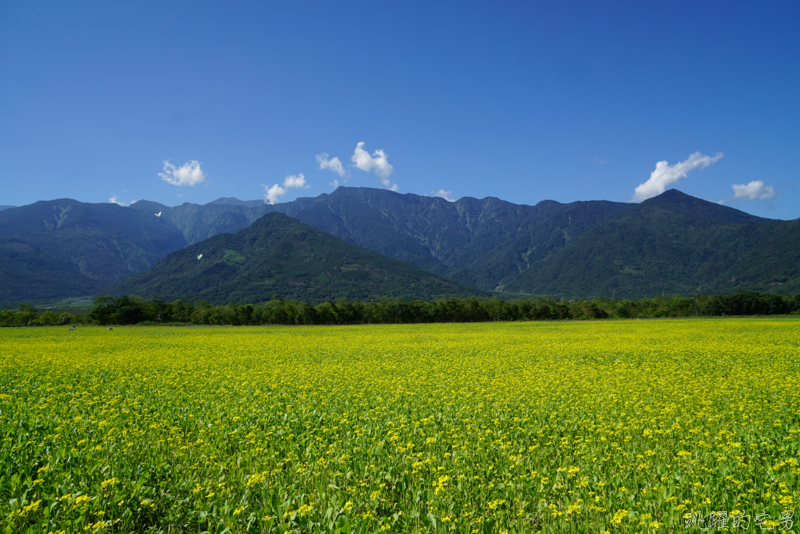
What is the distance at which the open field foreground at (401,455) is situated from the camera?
18.1 ft

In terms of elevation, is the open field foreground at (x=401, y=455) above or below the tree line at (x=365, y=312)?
above

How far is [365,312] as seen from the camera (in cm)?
9619

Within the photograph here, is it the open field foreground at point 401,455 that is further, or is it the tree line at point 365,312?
the tree line at point 365,312

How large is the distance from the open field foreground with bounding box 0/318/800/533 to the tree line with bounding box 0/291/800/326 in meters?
78.0

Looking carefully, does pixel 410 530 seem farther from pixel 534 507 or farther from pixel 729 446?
pixel 729 446

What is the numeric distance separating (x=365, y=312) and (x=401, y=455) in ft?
292

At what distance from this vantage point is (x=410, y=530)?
548 cm

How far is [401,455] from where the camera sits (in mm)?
7949

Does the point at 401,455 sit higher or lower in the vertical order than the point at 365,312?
higher

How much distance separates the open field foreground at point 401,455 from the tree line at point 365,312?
7798 cm

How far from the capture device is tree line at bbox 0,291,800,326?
3339 inches

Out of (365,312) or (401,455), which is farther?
(365,312)

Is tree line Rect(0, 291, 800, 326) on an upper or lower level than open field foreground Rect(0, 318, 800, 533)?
lower

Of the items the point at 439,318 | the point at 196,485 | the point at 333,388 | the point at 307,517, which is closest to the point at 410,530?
the point at 307,517
